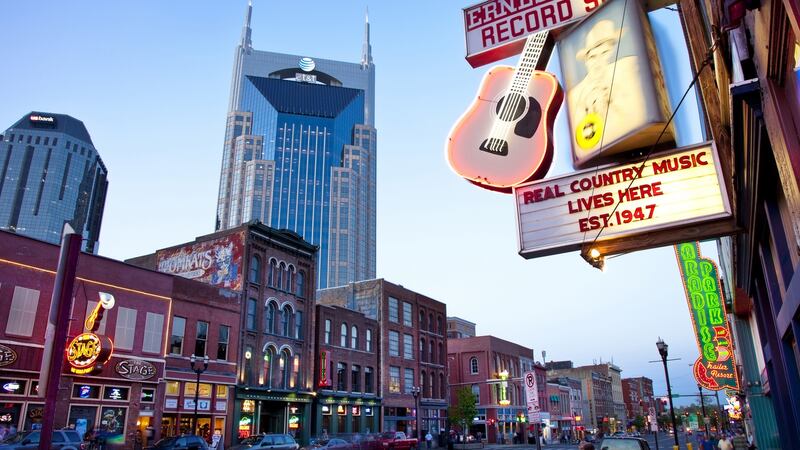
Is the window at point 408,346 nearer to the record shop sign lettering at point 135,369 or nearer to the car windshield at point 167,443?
the record shop sign lettering at point 135,369

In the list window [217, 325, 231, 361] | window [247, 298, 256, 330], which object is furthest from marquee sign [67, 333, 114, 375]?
window [247, 298, 256, 330]

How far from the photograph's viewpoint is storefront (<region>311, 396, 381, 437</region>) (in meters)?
45.6

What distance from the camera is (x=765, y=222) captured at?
8.77 metres

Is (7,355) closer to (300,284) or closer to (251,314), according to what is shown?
(251,314)

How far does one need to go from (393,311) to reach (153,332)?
29.3 metres

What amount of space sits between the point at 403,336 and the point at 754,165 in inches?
2109

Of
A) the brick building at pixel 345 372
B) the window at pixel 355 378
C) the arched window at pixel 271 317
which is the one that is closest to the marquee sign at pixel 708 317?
the arched window at pixel 271 317

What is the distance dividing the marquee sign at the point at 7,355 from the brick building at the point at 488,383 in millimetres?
51254

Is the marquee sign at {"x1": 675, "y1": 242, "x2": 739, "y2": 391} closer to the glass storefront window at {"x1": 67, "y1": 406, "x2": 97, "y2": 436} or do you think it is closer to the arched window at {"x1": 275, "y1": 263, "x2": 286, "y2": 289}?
the arched window at {"x1": 275, "y1": 263, "x2": 286, "y2": 289}

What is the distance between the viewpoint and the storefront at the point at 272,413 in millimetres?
38219

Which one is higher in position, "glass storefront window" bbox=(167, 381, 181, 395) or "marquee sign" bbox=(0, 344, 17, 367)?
"marquee sign" bbox=(0, 344, 17, 367)

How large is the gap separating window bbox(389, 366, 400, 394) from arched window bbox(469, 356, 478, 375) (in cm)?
1982

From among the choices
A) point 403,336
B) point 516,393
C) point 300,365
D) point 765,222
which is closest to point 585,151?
point 765,222

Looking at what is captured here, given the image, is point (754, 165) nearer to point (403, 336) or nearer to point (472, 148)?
point (472, 148)
